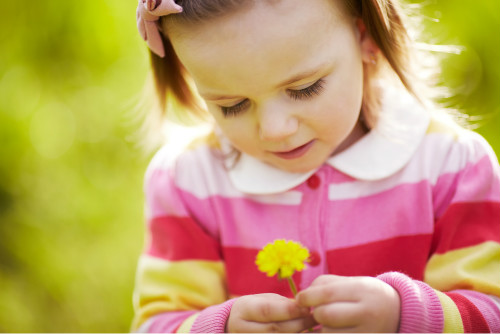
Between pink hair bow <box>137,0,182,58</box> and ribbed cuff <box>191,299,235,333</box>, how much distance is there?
1.32 feet

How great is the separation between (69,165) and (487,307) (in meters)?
1.11

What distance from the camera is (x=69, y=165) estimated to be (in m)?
1.52

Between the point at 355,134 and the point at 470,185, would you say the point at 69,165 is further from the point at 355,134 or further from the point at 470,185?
the point at 470,185

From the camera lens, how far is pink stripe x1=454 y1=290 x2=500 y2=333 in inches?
30.9

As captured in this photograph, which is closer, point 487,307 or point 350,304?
point 350,304

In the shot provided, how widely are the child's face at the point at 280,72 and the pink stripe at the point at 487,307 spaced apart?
0.30 meters

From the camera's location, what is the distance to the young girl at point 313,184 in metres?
0.73

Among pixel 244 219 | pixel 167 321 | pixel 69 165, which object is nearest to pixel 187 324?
pixel 167 321

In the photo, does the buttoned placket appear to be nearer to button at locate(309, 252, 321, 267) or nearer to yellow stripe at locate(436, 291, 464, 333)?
button at locate(309, 252, 321, 267)

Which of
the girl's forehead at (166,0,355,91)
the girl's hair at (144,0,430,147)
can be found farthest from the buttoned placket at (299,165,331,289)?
the girl's forehead at (166,0,355,91)

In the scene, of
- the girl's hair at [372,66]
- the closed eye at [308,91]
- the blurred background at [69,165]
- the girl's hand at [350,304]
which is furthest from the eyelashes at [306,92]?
the blurred background at [69,165]

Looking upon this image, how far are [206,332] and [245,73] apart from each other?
0.36m

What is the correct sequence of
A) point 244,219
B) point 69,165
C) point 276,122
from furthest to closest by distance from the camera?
point 69,165, point 244,219, point 276,122

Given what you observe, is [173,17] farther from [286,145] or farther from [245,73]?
[286,145]
